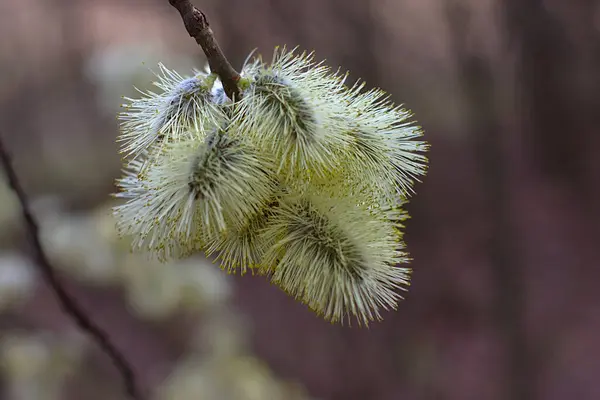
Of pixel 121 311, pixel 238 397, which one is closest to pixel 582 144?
pixel 121 311

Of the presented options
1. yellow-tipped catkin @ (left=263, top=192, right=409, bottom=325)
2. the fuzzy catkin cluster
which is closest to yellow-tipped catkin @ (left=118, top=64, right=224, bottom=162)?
the fuzzy catkin cluster

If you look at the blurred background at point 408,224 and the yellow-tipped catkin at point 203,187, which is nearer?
the yellow-tipped catkin at point 203,187

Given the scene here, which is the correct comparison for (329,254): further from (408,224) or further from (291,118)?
(408,224)

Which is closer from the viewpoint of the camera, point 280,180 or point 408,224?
point 280,180

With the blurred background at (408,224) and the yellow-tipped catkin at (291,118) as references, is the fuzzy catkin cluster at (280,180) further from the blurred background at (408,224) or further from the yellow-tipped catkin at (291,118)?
the blurred background at (408,224)

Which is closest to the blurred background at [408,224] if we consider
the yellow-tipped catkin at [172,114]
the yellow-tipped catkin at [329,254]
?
the yellow-tipped catkin at [172,114]

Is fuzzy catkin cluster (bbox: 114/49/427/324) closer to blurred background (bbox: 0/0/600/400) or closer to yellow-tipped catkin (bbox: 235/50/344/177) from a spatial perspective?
yellow-tipped catkin (bbox: 235/50/344/177)

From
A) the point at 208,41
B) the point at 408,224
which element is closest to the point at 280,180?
the point at 208,41
